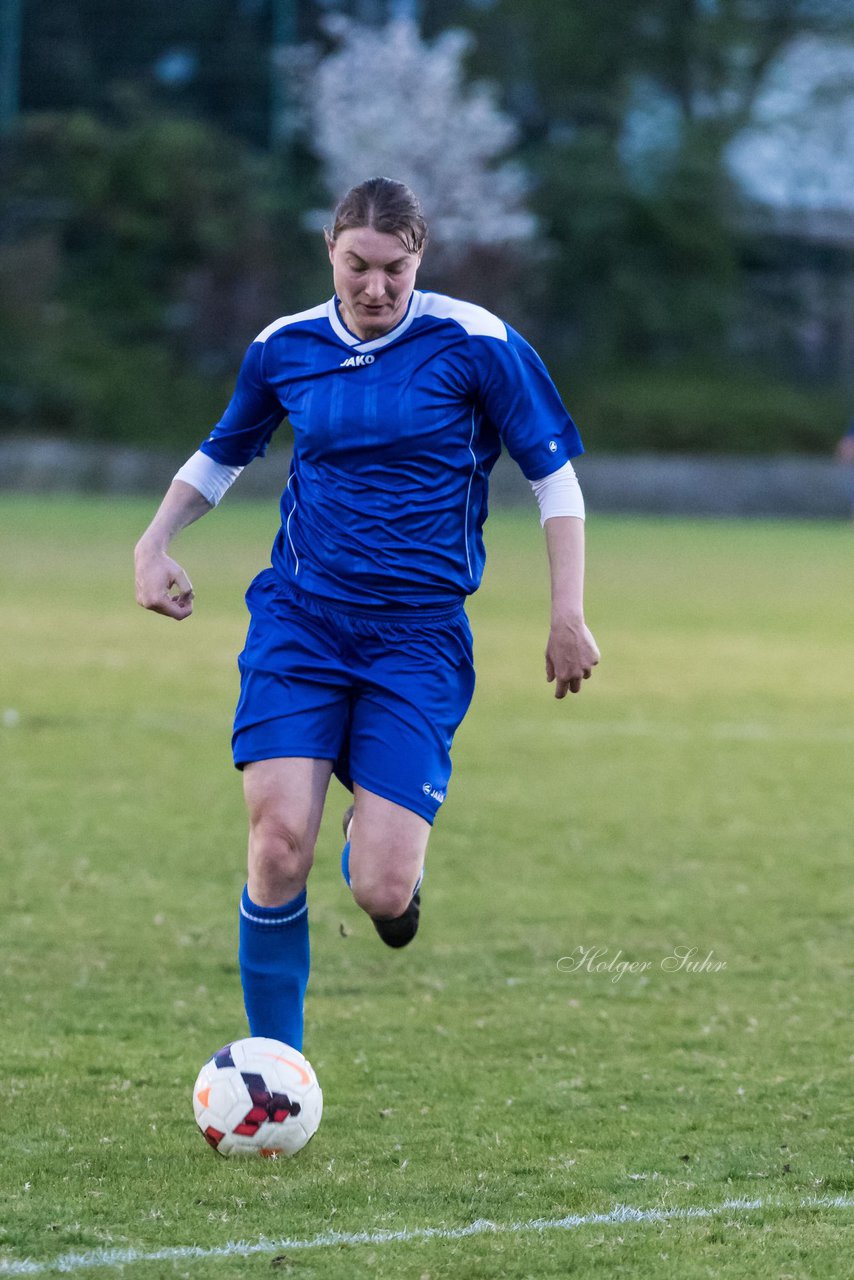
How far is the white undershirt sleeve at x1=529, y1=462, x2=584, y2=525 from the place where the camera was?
4.45 m

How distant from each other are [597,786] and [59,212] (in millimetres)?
37432

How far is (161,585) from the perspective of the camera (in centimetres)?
439

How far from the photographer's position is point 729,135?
4659 centimetres

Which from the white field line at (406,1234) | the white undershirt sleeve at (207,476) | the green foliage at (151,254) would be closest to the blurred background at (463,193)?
the green foliage at (151,254)

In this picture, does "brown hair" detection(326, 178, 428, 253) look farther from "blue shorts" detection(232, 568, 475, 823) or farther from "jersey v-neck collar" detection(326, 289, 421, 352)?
"blue shorts" detection(232, 568, 475, 823)

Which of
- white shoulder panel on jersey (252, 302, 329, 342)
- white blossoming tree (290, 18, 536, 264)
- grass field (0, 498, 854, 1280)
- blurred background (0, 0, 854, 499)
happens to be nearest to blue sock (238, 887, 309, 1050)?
grass field (0, 498, 854, 1280)

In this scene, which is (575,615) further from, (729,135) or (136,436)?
(729,135)

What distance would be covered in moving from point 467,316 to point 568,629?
2.72ft

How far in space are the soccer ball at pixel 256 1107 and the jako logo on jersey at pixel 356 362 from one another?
161cm

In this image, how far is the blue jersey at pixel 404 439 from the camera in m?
4.45

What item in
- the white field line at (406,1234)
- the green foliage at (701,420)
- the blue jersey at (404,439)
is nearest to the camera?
the white field line at (406,1234)

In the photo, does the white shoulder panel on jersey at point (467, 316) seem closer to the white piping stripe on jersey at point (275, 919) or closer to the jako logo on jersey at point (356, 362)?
the jako logo on jersey at point (356, 362)

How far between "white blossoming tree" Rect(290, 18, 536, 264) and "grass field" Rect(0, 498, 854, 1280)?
33.5 meters

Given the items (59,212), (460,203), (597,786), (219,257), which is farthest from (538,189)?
(597,786)
